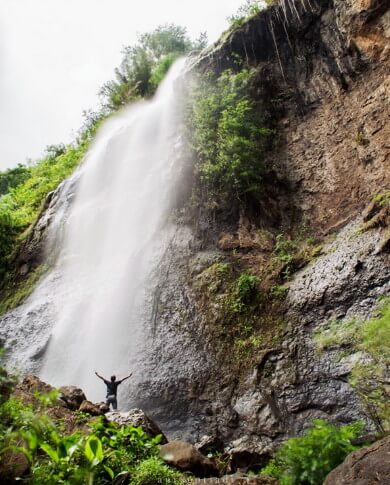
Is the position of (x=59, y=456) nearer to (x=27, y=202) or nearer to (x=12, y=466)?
(x=12, y=466)

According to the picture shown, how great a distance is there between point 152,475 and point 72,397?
3.43 metres

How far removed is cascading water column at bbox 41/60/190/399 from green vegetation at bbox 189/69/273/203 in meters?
1.52

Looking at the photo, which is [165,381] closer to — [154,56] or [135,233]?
[135,233]

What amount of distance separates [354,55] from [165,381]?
10.3m

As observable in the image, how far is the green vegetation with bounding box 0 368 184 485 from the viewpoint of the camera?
3.23 metres

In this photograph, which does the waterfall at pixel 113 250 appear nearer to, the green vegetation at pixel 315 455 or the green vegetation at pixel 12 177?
the green vegetation at pixel 315 455

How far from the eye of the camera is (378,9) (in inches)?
443

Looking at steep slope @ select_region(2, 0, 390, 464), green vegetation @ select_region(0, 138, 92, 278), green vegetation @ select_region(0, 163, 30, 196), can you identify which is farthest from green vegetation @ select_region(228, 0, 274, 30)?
green vegetation @ select_region(0, 163, 30, 196)

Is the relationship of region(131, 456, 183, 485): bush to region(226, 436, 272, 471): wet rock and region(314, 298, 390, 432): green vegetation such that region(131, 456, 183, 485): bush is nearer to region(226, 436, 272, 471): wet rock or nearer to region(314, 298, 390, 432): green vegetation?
region(226, 436, 272, 471): wet rock

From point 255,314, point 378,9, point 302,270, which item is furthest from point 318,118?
point 255,314

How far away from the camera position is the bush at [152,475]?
434 cm

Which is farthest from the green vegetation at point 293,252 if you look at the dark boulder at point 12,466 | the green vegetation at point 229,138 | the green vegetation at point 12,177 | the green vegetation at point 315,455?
the green vegetation at point 12,177

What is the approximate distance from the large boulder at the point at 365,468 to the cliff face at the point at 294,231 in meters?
2.97

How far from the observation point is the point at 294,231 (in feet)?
37.2
